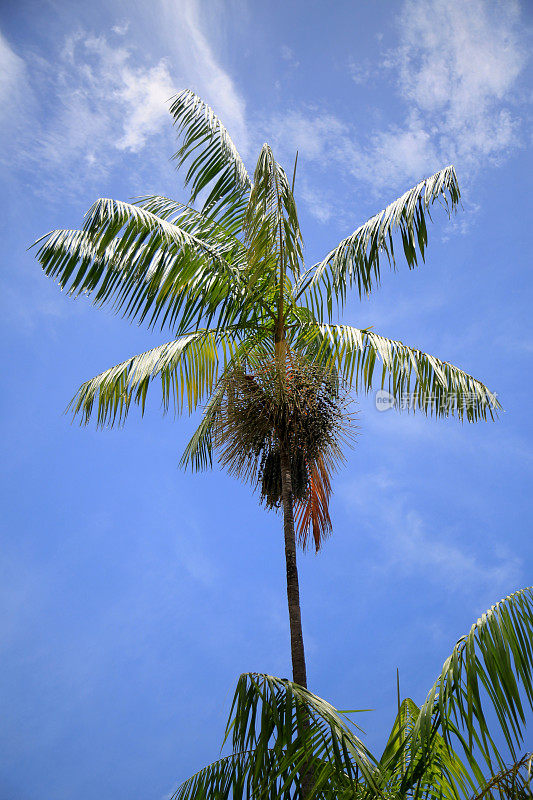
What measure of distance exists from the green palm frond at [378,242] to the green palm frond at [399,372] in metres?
0.36

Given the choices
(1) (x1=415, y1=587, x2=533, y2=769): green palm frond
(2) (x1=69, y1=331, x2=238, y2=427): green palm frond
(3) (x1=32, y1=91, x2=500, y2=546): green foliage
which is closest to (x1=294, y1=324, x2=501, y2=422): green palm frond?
(3) (x1=32, y1=91, x2=500, y2=546): green foliage

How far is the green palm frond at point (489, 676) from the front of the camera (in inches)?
100

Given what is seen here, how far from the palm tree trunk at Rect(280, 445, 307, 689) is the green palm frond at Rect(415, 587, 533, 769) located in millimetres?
1031

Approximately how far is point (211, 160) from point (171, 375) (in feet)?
5.78

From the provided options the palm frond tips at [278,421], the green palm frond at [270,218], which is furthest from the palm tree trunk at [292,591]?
the green palm frond at [270,218]

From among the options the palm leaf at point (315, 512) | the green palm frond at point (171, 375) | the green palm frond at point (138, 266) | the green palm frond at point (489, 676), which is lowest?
the green palm frond at point (489, 676)

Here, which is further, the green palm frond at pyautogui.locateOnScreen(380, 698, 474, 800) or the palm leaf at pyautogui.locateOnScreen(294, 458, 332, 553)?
the palm leaf at pyautogui.locateOnScreen(294, 458, 332, 553)

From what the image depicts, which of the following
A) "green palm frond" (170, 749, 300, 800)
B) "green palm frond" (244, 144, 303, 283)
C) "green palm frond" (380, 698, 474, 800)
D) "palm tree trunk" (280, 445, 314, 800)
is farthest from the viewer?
"green palm frond" (244, 144, 303, 283)

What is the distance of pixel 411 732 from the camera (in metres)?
2.88

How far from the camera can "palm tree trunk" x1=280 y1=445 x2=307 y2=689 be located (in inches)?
149

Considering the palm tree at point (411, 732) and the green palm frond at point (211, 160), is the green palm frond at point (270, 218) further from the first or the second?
the palm tree at point (411, 732)

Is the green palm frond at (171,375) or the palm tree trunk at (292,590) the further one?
the green palm frond at (171,375)

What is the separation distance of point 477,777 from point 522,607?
72cm

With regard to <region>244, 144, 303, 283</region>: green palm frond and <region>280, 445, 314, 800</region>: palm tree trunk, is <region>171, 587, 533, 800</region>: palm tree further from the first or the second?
<region>244, 144, 303, 283</region>: green palm frond
